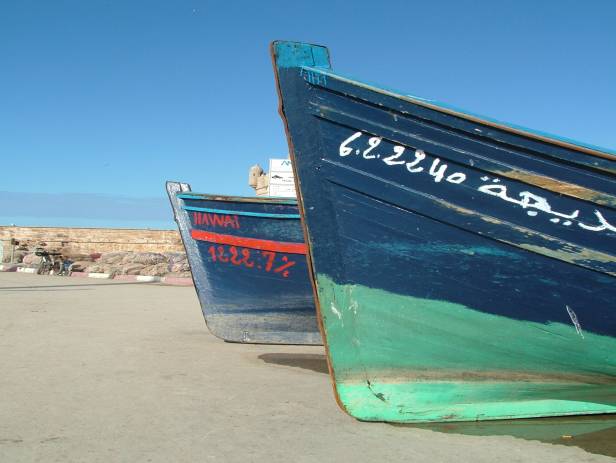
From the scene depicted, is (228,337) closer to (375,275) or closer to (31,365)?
(31,365)

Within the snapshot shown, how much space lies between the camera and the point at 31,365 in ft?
14.6

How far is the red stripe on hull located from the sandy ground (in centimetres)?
105

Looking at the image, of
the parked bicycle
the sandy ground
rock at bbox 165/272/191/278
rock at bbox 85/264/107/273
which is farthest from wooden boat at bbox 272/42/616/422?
the parked bicycle

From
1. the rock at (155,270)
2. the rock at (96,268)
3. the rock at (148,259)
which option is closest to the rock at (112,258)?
the rock at (148,259)

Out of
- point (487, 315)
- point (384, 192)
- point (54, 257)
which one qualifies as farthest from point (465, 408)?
point (54, 257)

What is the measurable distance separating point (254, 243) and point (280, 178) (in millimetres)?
6982

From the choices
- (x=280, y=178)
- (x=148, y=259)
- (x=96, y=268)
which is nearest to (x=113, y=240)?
(x=148, y=259)

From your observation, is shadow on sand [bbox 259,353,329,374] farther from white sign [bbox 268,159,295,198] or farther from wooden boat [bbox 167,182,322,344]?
white sign [bbox 268,159,295,198]

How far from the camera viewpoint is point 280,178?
1263 cm

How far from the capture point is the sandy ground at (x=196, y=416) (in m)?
2.70

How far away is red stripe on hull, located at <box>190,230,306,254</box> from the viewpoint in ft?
18.5

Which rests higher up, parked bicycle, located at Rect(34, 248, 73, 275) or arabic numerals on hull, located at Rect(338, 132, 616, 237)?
arabic numerals on hull, located at Rect(338, 132, 616, 237)

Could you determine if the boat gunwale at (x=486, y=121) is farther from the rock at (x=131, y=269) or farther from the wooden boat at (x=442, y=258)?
the rock at (x=131, y=269)

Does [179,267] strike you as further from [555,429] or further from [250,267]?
[555,429]
